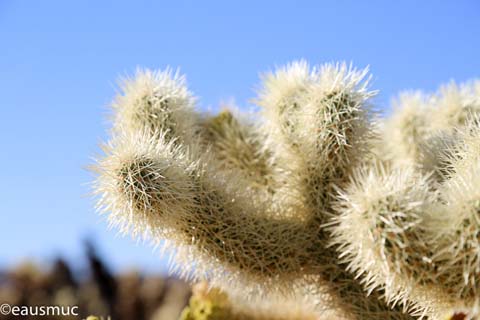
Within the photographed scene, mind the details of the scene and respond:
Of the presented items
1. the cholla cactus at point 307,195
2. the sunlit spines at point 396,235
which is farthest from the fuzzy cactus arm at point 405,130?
the sunlit spines at point 396,235

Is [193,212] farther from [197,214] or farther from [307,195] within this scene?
[307,195]

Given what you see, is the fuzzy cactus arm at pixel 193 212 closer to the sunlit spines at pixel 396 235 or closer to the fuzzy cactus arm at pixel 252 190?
the fuzzy cactus arm at pixel 252 190

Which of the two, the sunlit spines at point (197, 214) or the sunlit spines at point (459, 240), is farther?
the sunlit spines at point (197, 214)

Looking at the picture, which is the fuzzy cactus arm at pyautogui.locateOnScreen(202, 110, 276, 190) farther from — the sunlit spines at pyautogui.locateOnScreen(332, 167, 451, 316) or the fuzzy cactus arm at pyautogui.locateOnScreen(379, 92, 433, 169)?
the sunlit spines at pyautogui.locateOnScreen(332, 167, 451, 316)

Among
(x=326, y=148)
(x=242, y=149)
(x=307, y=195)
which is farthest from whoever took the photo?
(x=242, y=149)

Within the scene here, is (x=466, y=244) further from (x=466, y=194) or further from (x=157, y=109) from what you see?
(x=157, y=109)

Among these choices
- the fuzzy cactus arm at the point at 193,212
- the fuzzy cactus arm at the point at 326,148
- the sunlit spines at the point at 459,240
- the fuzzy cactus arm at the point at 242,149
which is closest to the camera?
the sunlit spines at the point at 459,240

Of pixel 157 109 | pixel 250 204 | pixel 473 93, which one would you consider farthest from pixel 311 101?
pixel 473 93

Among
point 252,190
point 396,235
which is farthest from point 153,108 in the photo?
point 396,235
